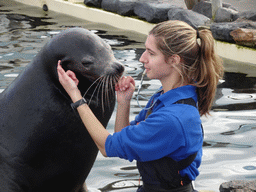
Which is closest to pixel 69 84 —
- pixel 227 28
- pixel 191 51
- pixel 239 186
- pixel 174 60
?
pixel 174 60

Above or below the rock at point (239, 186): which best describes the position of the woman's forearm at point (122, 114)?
above

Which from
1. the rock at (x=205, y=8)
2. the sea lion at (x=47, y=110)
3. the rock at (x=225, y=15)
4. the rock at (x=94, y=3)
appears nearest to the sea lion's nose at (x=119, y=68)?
the sea lion at (x=47, y=110)

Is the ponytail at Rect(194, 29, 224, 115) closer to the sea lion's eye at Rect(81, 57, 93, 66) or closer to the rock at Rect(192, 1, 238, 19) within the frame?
the sea lion's eye at Rect(81, 57, 93, 66)

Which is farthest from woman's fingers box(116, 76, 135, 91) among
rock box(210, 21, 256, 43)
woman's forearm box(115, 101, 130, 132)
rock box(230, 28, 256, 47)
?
rock box(210, 21, 256, 43)

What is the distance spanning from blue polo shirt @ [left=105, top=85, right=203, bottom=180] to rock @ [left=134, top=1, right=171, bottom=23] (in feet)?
23.7

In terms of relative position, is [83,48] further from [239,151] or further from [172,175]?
[239,151]

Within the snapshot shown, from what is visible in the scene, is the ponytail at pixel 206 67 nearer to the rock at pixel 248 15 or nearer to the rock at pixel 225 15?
the rock at pixel 248 15

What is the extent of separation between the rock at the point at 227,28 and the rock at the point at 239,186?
4605 mm

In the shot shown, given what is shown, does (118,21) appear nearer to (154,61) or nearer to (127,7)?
(127,7)

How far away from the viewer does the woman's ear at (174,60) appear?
8.58 feet

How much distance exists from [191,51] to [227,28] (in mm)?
5392

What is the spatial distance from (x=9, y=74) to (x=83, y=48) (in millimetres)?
4271

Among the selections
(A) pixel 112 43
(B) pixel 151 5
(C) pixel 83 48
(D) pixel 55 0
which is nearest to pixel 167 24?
(C) pixel 83 48

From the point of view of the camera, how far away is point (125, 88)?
292 cm
